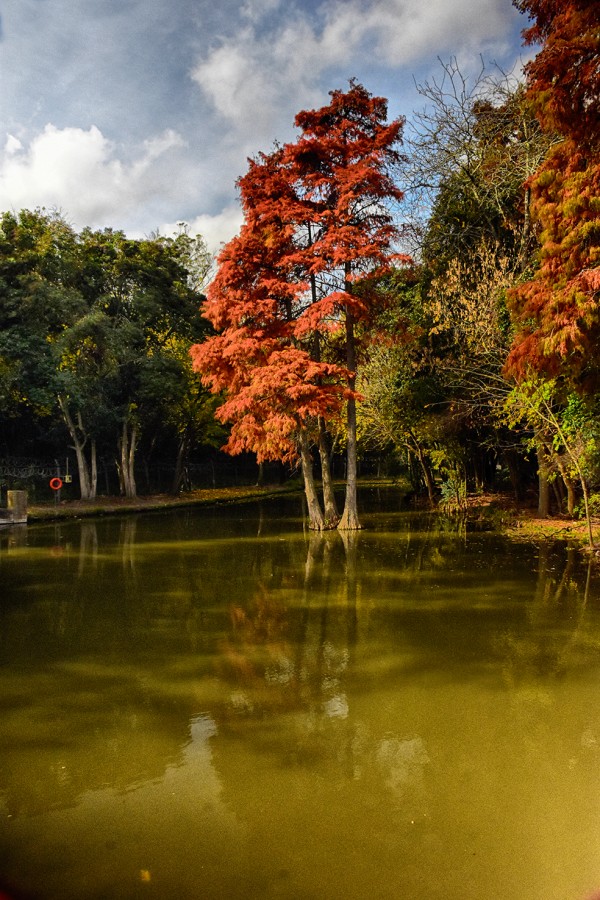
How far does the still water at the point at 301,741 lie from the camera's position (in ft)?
9.27

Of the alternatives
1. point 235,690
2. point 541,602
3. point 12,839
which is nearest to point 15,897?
point 12,839

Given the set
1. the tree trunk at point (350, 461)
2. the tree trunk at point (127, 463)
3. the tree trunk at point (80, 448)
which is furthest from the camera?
the tree trunk at point (127, 463)

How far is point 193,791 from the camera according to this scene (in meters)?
3.46

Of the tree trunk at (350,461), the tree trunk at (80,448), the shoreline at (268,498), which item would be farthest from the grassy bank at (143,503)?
the tree trunk at (350,461)

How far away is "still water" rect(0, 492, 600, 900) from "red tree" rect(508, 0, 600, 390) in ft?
11.7

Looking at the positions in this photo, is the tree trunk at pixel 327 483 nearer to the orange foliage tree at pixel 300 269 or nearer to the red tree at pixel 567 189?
the orange foliage tree at pixel 300 269

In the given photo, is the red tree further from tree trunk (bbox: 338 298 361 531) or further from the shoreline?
tree trunk (bbox: 338 298 361 531)

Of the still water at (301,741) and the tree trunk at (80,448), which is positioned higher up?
the tree trunk at (80,448)

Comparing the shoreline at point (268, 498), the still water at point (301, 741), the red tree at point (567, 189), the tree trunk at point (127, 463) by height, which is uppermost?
the red tree at point (567, 189)

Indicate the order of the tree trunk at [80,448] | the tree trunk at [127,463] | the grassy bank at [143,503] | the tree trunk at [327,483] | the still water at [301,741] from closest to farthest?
the still water at [301,741] < the tree trunk at [327,483] < the grassy bank at [143,503] < the tree trunk at [80,448] < the tree trunk at [127,463]

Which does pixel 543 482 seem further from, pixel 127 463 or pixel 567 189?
pixel 127 463

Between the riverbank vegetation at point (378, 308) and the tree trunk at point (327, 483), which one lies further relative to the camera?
the tree trunk at point (327, 483)

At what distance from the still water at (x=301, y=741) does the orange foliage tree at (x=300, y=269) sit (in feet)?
23.8

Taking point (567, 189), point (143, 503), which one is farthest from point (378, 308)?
point (143, 503)
